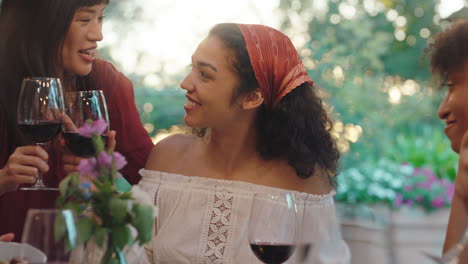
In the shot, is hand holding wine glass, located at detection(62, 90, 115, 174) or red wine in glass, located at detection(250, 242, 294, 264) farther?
hand holding wine glass, located at detection(62, 90, 115, 174)

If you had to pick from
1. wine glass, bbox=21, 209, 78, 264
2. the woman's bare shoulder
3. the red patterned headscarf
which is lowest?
the woman's bare shoulder

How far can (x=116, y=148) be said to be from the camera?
2.37 m

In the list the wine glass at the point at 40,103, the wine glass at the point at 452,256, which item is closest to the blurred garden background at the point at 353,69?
the wine glass at the point at 40,103

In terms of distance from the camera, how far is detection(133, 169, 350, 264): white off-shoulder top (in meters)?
1.99

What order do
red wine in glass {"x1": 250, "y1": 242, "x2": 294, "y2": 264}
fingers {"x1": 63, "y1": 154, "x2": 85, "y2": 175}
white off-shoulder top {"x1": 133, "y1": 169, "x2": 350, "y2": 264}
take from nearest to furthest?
red wine in glass {"x1": 250, "y1": 242, "x2": 294, "y2": 264} < fingers {"x1": 63, "y1": 154, "x2": 85, "y2": 175} < white off-shoulder top {"x1": 133, "y1": 169, "x2": 350, "y2": 264}

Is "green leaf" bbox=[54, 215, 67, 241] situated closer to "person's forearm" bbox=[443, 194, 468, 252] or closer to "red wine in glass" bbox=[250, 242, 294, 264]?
"red wine in glass" bbox=[250, 242, 294, 264]

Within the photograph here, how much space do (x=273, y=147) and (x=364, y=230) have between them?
3.69ft

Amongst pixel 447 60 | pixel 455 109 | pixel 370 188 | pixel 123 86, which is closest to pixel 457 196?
pixel 455 109

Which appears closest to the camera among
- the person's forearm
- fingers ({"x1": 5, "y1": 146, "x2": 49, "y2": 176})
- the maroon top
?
the person's forearm

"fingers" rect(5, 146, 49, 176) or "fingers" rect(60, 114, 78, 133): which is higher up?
"fingers" rect(60, 114, 78, 133)

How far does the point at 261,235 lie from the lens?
1.18 meters

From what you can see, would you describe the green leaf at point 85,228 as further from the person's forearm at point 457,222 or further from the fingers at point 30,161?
the person's forearm at point 457,222

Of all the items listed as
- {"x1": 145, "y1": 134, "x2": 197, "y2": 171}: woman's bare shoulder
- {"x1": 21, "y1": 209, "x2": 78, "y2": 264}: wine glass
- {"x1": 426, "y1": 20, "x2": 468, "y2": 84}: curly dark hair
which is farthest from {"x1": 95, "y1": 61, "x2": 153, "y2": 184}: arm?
{"x1": 21, "y1": 209, "x2": 78, "y2": 264}: wine glass

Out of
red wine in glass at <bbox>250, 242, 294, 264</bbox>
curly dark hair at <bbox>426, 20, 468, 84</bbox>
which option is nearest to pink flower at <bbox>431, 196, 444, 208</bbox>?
curly dark hair at <bbox>426, 20, 468, 84</bbox>
